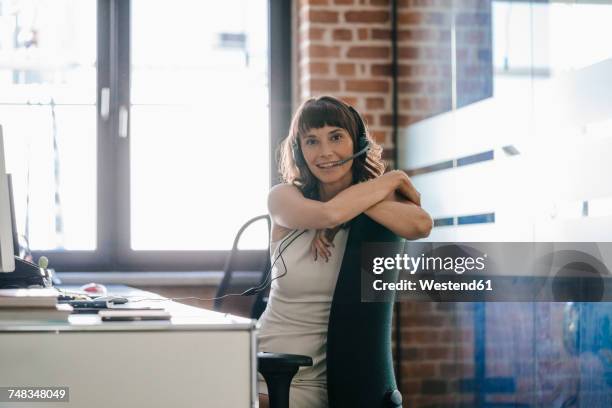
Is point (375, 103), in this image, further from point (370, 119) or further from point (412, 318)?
point (412, 318)

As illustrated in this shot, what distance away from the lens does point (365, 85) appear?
4117 mm

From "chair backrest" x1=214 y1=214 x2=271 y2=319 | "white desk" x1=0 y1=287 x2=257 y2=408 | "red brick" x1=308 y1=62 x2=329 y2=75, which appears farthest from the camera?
"red brick" x1=308 y1=62 x2=329 y2=75

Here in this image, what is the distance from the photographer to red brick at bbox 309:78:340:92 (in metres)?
4.08

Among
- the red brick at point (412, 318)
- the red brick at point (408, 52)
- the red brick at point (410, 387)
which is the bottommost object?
the red brick at point (410, 387)

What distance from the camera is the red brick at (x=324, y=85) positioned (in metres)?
4.08

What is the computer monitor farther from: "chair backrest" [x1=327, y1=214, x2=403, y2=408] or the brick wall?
the brick wall

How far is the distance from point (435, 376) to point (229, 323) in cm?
223

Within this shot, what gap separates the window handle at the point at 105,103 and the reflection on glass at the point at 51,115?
0.05 metres

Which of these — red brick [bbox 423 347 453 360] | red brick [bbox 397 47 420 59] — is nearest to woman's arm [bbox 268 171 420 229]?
red brick [bbox 423 347 453 360]

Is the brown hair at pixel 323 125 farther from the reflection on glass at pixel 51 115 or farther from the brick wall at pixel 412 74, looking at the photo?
the reflection on glass at pixel 51 115

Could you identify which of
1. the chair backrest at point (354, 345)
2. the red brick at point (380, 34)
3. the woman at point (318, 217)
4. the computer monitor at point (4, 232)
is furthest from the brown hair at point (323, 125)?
the red brick at point (380, 34)

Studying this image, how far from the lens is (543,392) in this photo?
261 centimetres

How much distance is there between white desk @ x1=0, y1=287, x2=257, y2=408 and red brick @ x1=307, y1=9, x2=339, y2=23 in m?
2.75

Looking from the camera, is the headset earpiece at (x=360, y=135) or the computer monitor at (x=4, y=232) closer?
the computer monitor at (x=4, y=232)
